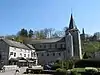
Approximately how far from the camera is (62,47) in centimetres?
7131

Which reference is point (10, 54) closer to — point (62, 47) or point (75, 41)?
point (62, 47)

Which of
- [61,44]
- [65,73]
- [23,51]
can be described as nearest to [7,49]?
[23,51]

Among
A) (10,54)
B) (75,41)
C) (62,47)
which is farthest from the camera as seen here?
(62,47)

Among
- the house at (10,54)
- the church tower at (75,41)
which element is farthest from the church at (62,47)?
the house at (10,54)

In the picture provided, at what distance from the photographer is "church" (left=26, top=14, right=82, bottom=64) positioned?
6712 centimetres

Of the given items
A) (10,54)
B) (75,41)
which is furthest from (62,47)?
(10,54)

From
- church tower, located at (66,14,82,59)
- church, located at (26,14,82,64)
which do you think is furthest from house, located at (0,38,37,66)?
church tower, located at (66,14,82,59)

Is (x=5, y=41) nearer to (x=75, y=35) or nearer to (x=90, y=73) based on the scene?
(x=75, y=35)

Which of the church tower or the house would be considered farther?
the church tower

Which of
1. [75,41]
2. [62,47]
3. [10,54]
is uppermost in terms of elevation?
[75,41]

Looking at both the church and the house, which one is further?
the church

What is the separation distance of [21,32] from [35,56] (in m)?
42.8

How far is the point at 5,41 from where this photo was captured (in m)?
58.6

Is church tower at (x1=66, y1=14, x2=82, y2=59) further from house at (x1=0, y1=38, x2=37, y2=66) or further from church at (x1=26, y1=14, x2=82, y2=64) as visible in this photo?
house at (x1=0, y1=38, x2=37, y2=66)
